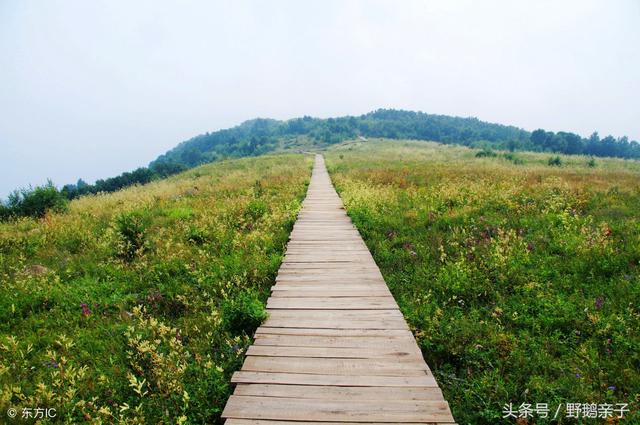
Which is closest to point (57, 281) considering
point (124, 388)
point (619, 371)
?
point (124, 388)

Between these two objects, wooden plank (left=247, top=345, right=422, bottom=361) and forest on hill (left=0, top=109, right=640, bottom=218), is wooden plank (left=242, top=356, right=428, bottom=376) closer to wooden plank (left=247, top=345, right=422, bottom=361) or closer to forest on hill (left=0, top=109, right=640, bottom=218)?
wooden plank (left=247, top=345, right=422, bottom=361)

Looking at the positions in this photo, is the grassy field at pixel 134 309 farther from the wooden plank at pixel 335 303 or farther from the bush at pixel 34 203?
the bush at pixel 34 203

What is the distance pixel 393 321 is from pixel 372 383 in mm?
1377

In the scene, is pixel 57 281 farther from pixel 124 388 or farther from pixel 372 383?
pixel 372 383

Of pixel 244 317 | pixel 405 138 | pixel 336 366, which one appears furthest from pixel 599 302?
pixel 405 138

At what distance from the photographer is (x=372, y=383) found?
12.7ft

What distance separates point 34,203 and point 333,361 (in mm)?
15118

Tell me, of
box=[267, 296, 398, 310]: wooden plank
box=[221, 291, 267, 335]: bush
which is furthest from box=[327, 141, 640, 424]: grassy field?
box=[221, 291, 267, 335]: bush

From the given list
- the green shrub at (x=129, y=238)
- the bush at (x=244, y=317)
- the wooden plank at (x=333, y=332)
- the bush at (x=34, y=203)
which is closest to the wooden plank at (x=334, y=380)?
the wooden plank at (x=333, y=332)

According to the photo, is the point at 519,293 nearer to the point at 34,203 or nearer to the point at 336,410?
the point at 336,410

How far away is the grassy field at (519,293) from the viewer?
4.09 metres

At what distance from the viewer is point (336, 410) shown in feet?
11.5

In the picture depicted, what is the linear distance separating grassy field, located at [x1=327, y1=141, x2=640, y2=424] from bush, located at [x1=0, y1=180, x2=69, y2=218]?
11.9m

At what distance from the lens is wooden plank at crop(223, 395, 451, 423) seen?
3.43 metres
